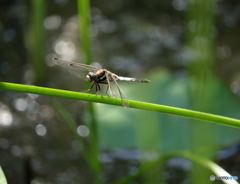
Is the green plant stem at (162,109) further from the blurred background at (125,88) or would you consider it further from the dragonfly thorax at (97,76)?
the dragonfly thorax at (97,76)

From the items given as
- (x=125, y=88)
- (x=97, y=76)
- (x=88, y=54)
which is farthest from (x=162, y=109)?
(x=125, y=88)

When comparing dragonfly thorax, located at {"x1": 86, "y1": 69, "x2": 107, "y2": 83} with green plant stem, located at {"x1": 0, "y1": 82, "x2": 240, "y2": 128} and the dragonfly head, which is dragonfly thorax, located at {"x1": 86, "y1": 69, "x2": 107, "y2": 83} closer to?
the dragonfly head

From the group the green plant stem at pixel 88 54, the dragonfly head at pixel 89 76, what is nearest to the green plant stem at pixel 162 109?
the green plant stem at pixel 88 54

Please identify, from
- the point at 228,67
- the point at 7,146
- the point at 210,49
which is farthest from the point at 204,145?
the point at 228,67

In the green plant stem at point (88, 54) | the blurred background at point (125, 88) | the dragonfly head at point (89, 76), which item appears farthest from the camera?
the dragonfly head at point (89, 76)

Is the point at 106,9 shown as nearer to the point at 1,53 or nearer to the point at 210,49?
the point at 1,53

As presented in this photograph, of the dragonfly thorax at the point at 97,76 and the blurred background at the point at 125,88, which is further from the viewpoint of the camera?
the dragonfly thorax at the point at 97,76

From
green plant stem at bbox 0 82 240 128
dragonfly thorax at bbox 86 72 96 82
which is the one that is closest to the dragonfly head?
dragonfly thorax at bbox 86 72 96 82

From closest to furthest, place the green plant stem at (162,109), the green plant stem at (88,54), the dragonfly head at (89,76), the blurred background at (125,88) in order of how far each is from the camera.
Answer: the green plant stem at (162,109) → the blurred background at (125,88) → the green plant stem at (88,54) → the dragonfly head at (89,76)
